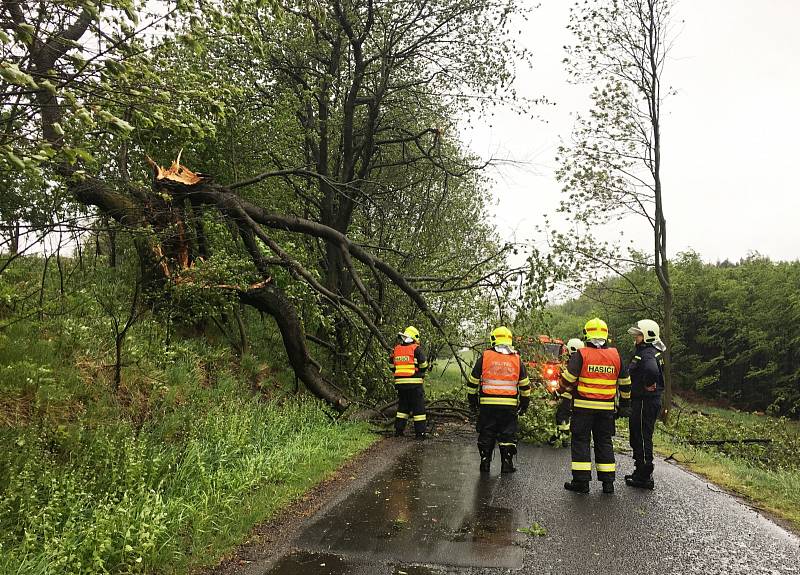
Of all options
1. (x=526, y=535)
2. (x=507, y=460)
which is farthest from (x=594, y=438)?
(x=526, y=535)

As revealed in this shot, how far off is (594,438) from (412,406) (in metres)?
3.63

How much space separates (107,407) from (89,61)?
372 cm

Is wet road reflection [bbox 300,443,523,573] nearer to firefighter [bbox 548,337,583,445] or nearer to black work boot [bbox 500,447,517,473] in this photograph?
black work boot [bbox 500,447,517,473]

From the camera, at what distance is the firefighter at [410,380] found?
968 centimetres

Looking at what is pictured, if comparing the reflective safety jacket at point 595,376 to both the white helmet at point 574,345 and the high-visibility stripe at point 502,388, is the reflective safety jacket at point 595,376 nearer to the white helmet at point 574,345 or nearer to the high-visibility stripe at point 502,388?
the high-visibility stripe at point 502,388

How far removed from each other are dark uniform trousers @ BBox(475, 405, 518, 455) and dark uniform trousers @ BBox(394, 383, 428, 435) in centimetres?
208

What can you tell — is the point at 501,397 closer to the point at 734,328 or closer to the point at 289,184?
the point at 289,184

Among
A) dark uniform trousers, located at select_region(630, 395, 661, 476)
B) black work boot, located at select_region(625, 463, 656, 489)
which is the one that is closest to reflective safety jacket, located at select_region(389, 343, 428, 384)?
dark uniform trousers, located at select_region(630, 395, 661, 476)

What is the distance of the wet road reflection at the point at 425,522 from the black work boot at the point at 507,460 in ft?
1.06

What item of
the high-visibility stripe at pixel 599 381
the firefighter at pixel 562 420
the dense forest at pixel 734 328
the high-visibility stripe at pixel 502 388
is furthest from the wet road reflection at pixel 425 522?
the dense forest at pixel 734 328

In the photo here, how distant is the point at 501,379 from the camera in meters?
7.66

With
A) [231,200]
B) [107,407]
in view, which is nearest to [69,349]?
[107,407]

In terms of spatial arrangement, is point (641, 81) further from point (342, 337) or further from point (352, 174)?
point (342, 337)

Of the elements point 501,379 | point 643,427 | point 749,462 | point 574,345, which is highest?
point 574,345
